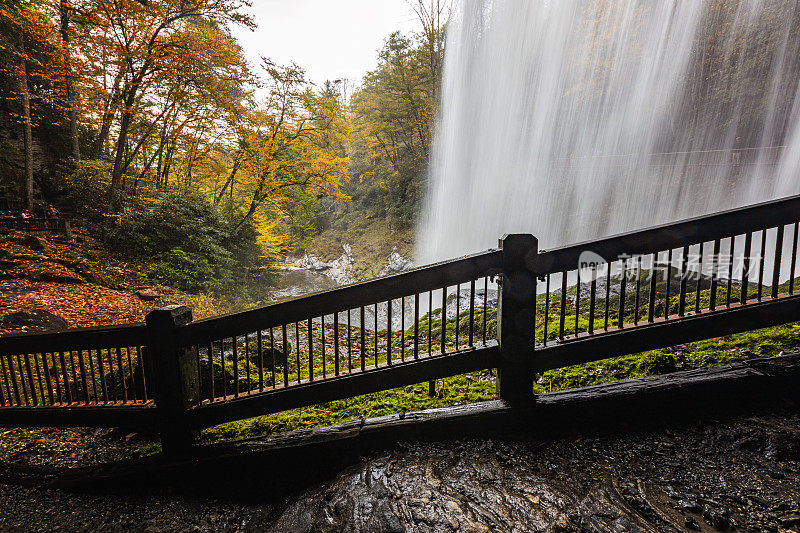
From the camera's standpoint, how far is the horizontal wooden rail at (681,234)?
2697 mm

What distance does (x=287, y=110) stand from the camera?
14.1 m

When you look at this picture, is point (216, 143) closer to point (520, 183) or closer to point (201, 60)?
point (201, 60)

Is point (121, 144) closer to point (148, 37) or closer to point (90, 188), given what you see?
point (90, 188)

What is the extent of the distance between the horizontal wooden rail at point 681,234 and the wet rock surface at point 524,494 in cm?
140

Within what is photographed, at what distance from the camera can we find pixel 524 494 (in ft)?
7.23

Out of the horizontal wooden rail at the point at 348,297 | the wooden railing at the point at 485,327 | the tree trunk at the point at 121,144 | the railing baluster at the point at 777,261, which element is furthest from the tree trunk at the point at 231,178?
the railing baluster at the point at 777,261

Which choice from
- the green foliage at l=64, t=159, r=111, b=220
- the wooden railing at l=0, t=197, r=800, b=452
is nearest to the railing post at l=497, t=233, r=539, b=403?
the wooden railing at l=0, t=197, r=800, b=452

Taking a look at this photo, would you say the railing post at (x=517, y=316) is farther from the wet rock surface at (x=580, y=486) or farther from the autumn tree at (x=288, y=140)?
the autumn tree at (x=288, y=140)

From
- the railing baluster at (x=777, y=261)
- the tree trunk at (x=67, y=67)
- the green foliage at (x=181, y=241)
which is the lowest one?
the green foliage at (x=181, y=241)

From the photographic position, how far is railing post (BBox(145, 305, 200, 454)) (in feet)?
9.43

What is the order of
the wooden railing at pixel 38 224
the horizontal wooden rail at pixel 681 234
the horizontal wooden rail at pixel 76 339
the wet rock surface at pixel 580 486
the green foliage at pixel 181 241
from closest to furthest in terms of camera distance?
the wet rock surface at pixel 580 486
the horizontal wooden rail at pixel 681 234
the horizontal wooden rail at pixel 76 339
the wooden railing at pixel 38 224
the green foliage at pixel 181 241

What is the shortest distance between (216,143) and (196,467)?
551 inches

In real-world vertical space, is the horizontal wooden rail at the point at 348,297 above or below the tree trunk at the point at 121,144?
below

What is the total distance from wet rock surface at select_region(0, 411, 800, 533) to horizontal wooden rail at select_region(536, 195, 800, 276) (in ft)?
4.59
